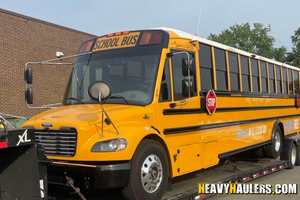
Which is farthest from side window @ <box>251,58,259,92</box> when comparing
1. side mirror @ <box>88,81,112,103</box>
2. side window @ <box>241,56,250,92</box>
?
side mirror @ <box>88,81,112,103</box>

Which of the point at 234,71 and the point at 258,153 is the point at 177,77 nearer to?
the point at 234,71

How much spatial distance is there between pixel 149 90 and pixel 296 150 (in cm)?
638

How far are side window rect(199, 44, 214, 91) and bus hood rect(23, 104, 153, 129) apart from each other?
5.47 feet

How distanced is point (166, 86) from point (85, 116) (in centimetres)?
139

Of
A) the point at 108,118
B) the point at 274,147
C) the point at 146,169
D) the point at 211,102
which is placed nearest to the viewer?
the point at 108,118

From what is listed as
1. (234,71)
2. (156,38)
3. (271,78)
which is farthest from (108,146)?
(271,78)

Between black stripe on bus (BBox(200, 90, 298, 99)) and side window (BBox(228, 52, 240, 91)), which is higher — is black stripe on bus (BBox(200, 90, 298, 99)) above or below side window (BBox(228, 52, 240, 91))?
below

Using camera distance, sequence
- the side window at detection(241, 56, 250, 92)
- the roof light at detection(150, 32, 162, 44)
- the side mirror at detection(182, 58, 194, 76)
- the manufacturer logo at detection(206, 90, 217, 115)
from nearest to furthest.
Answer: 1. the side mirror at detection(182, 58, 194, 76)
2. the roof light at detection(150, 32, 162, 44)
3. the manufacturer logo at detection(206, 90, 217, 115)
4. the side window at detection(241, 56, 250, 92)

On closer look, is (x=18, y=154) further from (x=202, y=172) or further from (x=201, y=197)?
(x=202, y=172)

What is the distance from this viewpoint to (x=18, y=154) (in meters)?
3.26

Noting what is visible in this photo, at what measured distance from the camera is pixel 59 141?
4.38 metres

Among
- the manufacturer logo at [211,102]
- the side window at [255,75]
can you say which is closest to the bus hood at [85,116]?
the manufacturer logo at [211,102]

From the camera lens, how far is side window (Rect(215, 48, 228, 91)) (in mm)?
6766

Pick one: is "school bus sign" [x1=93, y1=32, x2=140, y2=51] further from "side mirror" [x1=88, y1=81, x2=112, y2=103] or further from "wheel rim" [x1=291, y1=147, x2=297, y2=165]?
"wheel rim" [x1=291, y1=147, x2=297, y2=165]
